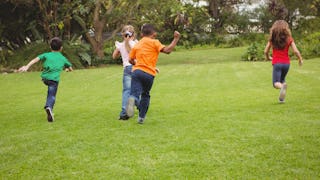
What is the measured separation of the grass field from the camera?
14.7 ft

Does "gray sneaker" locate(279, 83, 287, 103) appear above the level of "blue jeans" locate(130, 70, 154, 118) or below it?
below

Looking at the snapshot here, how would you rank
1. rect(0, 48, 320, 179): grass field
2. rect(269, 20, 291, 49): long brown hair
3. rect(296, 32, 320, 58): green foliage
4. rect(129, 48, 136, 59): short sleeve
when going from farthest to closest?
rect(296, 32, 320, 58): green foliage → rect(269, 20, 291, 49): long brown hair → rect(129, 48, 136, 59): short sleeve → rect(0, 48, 320, 179): grass field

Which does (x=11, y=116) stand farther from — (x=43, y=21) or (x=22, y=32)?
(x=22, y=32)

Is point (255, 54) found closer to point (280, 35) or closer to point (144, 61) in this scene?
point (280, 35)

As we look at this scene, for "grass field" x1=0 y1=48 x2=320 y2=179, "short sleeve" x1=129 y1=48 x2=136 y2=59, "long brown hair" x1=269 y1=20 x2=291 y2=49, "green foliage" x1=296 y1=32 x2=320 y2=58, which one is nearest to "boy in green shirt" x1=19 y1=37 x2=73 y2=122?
"grass field" x1=0 y1=48 x2=320 y2=179

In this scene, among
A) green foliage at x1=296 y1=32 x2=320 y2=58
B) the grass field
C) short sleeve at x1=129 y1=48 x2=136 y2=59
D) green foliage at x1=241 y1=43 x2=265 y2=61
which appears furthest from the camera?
green foliage at x1=241 y1=43 x2=265 y2=61

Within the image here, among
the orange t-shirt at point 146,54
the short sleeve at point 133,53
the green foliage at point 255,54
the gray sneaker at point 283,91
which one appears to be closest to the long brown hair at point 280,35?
the gray sneaker at point 283,91

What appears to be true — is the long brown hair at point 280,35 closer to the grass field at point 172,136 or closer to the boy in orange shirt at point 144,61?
the grass field at point 172,136

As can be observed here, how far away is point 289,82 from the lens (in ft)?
39.1

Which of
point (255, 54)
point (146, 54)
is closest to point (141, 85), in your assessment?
point (146, 54)

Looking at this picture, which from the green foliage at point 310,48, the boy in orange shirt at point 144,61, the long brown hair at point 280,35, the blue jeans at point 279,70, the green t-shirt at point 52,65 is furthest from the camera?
the green foliage at point 310,48

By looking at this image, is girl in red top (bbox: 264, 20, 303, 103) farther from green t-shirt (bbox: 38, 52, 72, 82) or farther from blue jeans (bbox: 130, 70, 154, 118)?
green t-shirt (bbox: 38, 52, 72, 82)

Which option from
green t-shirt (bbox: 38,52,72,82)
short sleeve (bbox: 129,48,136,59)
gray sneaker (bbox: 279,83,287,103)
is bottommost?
gray sneaker (bbox: 279,83,287,103)

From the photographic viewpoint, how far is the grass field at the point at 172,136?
447 centimetres
